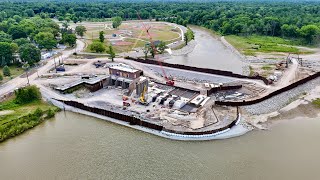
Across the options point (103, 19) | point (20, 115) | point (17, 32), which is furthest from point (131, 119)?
point (103, 19)

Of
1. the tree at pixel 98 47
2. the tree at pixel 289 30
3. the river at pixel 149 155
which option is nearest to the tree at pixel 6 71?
the river at pixel 149 155

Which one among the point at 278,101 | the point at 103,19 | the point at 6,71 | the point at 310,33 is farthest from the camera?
the point at 103,19

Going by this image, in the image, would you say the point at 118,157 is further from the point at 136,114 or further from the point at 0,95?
the point at 0,95

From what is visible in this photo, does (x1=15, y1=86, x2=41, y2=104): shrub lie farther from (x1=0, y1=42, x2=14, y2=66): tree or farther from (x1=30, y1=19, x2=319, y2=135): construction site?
(x1=0, y1=42, x2=14, y2=66): tree

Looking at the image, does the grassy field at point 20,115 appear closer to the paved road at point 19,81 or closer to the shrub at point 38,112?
the shrub at point 38,112

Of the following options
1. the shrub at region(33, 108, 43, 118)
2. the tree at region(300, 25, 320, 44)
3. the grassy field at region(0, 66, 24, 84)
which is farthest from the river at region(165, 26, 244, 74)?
the shrub at region(33, 108, 43, 118)

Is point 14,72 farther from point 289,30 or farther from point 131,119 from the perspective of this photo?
point 289,30
